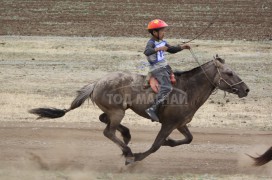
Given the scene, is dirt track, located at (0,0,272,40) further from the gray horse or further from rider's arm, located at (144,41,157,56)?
rider's arm, located at (144,41,157,56)

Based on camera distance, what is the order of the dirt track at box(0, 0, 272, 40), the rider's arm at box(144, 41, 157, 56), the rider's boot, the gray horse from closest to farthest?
the rider's arm at box(144, 41, 157, 56)
the rider's boot
the gray horse
the dirt track at box(0, 0, 272, 40)

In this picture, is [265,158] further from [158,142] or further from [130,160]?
[130,160]

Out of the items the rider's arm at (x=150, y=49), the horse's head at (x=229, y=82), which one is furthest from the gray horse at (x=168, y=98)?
the rider's arm at (x=150, y=49)

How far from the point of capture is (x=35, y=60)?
81.8ft

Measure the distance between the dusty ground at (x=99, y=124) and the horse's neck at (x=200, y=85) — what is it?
133cm

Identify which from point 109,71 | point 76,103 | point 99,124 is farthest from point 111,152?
point 109,71

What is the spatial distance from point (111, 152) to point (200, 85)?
8.45 ft

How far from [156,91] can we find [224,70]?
4.18 feet

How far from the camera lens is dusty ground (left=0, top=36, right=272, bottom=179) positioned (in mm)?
13055

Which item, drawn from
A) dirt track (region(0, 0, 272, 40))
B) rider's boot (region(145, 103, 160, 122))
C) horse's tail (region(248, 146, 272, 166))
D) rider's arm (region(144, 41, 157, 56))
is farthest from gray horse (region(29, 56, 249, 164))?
dirt track (region(0, 0, 272, 40))

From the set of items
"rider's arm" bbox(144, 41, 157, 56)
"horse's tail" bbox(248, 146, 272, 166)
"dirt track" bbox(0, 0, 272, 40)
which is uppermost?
"rider's arm" bbox(144, 41, 157, 56)

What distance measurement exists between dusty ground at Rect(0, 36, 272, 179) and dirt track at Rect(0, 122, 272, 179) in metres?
0.02

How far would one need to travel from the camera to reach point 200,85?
42.0ft

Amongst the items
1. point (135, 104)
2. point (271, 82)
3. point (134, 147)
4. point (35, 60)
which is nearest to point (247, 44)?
point (271, 82)
